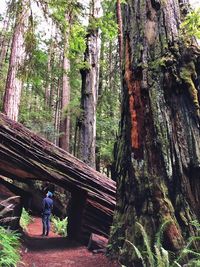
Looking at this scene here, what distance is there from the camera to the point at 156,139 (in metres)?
5.00

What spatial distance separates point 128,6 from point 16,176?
17.1ft

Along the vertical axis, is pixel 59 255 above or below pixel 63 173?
below

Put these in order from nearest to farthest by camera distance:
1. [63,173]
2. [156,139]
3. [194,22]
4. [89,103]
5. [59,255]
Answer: [194,22], [156,139], [59,255], [63,173], [89,103]

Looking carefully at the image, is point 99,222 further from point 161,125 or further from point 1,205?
point 161,125

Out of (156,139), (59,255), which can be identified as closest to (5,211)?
(59,255)

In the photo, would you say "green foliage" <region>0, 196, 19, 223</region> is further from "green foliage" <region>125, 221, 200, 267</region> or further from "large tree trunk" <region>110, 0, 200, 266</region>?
"green foliage" <region>125, 221, 200, 267</region>

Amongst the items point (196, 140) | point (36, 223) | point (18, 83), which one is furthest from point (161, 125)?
point (36, 223)

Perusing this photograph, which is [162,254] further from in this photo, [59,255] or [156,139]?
[59,255]

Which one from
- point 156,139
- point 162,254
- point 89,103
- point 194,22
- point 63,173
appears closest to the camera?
point 162,254

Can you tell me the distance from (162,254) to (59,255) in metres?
3.49

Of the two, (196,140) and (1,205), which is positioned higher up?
Result: (196,140)

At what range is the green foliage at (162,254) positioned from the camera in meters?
4.15

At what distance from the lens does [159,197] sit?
479cm

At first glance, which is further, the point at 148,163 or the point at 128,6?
the point at 128,6
